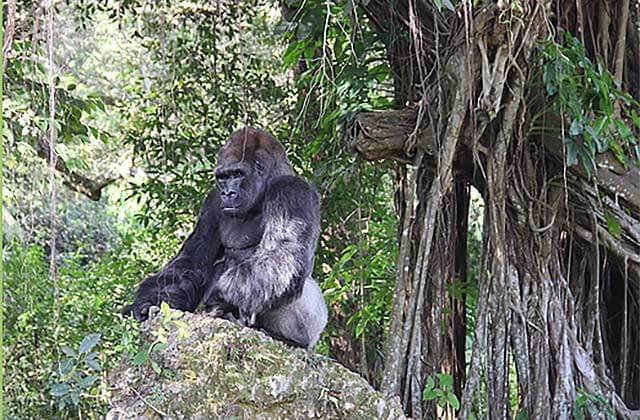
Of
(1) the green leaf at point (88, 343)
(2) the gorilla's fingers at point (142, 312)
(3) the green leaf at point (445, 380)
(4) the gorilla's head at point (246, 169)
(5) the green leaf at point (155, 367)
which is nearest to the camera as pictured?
(1) the green leaf at point (88, 343)

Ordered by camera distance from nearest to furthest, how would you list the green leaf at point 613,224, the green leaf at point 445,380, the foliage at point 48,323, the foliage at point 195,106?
the foliage at point 48,323
the green leaf at point 445,380
the green leaf at point 613,224
the foliage at point 195,106

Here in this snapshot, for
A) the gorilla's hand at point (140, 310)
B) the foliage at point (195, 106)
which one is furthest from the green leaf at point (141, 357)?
the foliage at point (195, 106)

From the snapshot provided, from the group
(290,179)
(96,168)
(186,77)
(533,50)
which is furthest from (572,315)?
(96,168)

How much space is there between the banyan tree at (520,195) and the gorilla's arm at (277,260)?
2.13 feet

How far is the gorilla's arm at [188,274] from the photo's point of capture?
138 inches

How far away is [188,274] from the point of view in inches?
145

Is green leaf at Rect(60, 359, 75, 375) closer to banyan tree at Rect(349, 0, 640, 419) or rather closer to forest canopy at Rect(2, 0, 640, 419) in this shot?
forest canopy at Rect(2, 0, 640, 419)

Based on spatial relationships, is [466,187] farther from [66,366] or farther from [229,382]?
[66,366]

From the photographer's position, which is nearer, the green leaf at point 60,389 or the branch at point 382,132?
the green leaf at point 60,389

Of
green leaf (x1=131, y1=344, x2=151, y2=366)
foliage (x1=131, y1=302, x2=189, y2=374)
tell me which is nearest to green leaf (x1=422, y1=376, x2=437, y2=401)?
foliage (x1=131, y1=302, x2=189, y2=374)

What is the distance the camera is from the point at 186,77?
525 cm

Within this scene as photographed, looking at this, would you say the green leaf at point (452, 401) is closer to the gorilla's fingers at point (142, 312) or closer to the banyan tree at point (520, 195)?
the banyan tree at point (520, 195)

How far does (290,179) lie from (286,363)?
0.94m

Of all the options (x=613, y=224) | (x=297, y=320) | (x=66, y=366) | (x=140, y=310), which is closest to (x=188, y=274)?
(x=140, y=310)
